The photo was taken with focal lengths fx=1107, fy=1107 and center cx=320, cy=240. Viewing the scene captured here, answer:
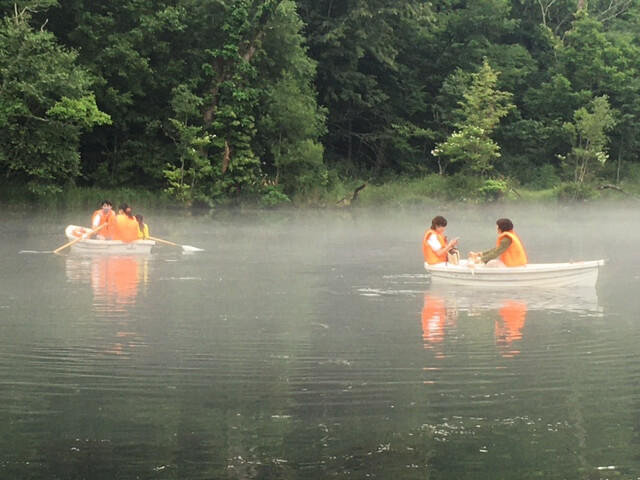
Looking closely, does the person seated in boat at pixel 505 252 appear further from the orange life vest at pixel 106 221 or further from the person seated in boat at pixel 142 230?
the orange life vest at pixel 106 221

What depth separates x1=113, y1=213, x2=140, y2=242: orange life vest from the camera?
24359 mm

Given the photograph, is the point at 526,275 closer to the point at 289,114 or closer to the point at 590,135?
the point at 289,114

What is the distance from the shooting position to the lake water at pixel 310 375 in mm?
7758

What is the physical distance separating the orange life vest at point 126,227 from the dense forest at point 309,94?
8.45m

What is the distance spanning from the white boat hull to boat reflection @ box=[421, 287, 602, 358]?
17 centimetres

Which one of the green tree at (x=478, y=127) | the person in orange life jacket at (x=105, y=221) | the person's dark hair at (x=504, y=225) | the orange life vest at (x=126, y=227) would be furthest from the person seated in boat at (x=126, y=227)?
the green tree at (x=478, y=127)

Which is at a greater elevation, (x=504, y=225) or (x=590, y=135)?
(x=590, y=135)

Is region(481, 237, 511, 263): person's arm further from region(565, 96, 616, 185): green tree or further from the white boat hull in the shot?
region(565, 96, 616, 185): green tree

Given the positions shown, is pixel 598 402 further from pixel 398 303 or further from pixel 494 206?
pixel 494 206

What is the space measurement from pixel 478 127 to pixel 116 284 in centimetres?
2381

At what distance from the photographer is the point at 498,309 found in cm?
1591

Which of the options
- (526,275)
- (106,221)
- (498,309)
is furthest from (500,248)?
(106,221)

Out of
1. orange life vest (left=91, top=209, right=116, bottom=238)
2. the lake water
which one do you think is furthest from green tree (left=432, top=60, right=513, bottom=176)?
the lake water

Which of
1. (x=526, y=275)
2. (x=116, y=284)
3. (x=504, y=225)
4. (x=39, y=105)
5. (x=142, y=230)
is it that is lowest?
(x=116, y=284)
